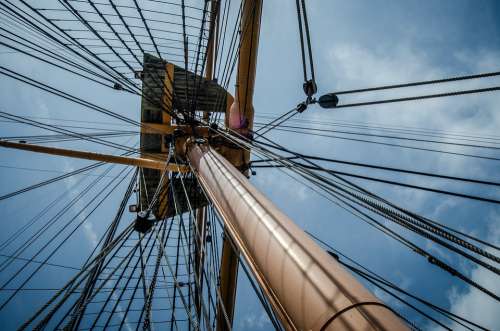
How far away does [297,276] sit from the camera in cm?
98

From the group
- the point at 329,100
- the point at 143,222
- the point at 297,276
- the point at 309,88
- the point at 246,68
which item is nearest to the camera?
the point at 297,276

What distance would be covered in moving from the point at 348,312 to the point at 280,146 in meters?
2.46

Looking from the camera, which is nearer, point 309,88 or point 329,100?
point 329,100

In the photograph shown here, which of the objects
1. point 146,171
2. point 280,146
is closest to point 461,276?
point 280,146

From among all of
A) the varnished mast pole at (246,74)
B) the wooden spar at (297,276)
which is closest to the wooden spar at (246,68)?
the varnished mast pole at (246,74)

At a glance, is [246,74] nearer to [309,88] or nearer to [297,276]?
[309,88]

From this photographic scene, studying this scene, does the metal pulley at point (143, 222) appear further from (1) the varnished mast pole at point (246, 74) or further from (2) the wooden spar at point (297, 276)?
(1) the varnished mast pole at point (246, 74)

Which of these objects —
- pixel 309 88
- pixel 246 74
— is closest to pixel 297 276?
pixel 309 88

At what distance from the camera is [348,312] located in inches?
30.5

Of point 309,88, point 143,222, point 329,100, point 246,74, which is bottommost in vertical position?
point 143,222

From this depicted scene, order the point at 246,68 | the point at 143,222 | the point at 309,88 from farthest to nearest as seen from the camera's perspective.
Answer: the point at 246,68, the point at 309,88, the point at 143,222

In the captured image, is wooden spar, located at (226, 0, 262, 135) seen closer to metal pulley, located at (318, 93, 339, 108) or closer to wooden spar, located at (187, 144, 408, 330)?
metal pulley, located at (318, 93, 339, 108)

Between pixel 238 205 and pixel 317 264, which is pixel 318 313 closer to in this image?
pixel 317 264

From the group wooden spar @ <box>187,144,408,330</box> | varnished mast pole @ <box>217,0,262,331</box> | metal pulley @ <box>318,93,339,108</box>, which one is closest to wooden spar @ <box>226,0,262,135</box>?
varnished mast pole @ <box>217,0,262,331</box>
